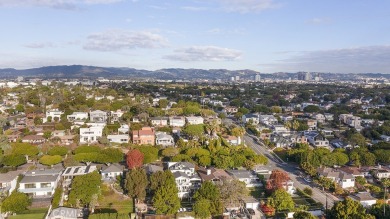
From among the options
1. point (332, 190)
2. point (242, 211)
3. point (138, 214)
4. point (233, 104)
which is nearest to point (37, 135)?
point (138, 214)

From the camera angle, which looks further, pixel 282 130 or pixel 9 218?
pixel 282 130

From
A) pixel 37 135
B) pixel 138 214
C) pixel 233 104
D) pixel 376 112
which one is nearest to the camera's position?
pixel 138 214

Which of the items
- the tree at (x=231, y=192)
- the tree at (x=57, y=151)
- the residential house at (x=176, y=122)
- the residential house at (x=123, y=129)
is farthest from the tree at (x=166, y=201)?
the residential house at (x=176, y=122)

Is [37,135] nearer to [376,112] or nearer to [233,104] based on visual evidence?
[233,104]

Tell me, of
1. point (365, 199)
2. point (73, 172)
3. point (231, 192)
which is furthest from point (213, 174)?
point (73, 172)

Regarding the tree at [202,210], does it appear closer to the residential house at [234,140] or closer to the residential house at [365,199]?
the residential house at [365,199]

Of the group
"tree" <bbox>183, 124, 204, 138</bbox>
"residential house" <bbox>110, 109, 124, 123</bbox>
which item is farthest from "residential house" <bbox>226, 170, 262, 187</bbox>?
"residential house" <bbox>110, 109, 124, 123</bbox>

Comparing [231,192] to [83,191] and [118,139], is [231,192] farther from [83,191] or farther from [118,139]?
[118,139]
